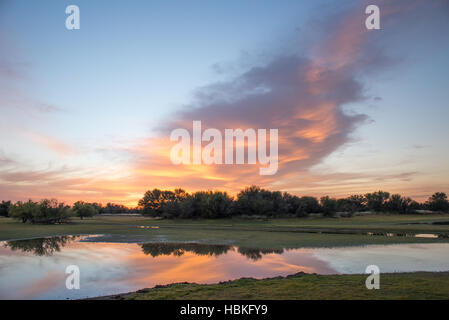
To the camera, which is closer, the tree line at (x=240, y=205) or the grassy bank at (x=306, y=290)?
the grassy bank at (x=306, y=290)

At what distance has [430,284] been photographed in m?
14.2

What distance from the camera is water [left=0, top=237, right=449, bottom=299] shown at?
16.4 m

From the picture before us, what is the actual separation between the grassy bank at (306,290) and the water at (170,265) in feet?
9.55

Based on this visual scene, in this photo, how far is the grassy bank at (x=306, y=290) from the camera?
40.4 feet

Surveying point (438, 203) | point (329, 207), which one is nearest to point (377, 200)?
point (438, 203)

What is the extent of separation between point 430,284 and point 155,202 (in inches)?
5719

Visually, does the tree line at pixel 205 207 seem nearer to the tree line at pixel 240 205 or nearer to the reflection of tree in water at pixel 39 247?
the tree line at pixel 240 205

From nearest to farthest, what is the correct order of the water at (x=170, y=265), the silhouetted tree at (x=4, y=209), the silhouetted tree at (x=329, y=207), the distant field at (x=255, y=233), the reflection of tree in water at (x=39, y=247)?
the water at (x=170, y=265) → the reflection of tree in water at (x=39, y=247) → the distant field at (x=255, y=233) → the silhouetted tree at (x=329, y=207) → the silhouetted tree at (x=4, y=209)

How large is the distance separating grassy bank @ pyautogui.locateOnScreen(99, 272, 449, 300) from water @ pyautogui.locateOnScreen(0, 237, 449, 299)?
291 centimetres

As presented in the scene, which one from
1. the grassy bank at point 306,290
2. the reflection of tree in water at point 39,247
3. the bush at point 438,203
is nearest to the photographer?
the grassy bank at point 306,290

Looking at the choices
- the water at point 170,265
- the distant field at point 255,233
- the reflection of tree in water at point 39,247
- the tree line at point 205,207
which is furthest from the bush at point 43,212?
the water at point 170,265

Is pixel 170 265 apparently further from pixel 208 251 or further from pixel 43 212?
pixel 43 212
